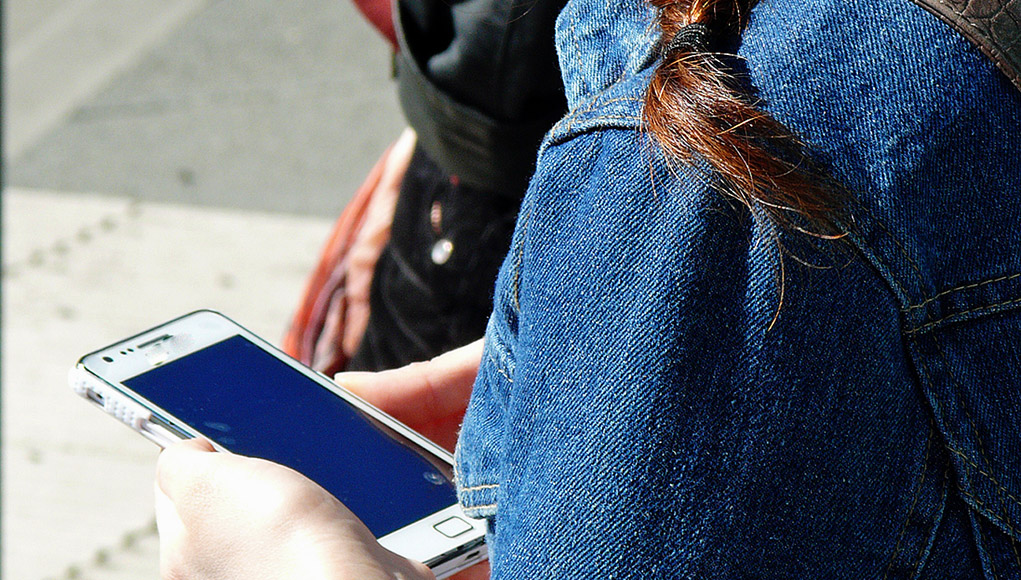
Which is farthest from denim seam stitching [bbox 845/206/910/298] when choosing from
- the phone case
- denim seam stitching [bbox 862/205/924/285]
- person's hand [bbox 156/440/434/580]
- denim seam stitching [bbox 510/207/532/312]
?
the phone case

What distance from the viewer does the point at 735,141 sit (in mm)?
679

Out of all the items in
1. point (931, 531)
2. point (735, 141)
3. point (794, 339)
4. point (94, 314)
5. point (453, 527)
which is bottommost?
point (94, 314)

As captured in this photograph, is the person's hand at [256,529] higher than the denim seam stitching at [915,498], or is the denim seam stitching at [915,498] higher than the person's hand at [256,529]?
the denim seam stitching at [915,498]

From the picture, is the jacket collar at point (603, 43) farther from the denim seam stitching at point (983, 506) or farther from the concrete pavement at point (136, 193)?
the concrete pavement at point (136, 193)


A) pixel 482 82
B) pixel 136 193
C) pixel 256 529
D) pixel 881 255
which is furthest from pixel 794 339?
pixel 136 193

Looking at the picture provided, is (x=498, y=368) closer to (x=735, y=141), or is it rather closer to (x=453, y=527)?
(x=735, y=141)

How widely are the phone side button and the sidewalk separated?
6.27ft

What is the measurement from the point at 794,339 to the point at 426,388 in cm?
68

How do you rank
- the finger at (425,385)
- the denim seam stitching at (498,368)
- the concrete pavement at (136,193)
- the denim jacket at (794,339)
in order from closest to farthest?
the denim jacket at (794,339), the denim seam stitching at (498,368), the finger at (425,385), the concrete pavement at (136,193)

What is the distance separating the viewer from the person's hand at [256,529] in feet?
2.83

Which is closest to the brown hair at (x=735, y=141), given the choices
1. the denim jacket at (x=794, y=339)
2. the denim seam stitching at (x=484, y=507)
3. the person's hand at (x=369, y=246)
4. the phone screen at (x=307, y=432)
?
the denim jacket at (x=794, y=339)

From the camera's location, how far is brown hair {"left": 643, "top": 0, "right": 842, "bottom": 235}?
668 mm

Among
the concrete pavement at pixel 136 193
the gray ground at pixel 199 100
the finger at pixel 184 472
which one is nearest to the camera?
the finger at pixel 184 472

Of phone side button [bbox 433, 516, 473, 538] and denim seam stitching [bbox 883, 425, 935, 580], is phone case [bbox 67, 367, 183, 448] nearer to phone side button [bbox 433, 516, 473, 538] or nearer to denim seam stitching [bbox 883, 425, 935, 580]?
phone side button [bbox 433, 516, 473, 538]
